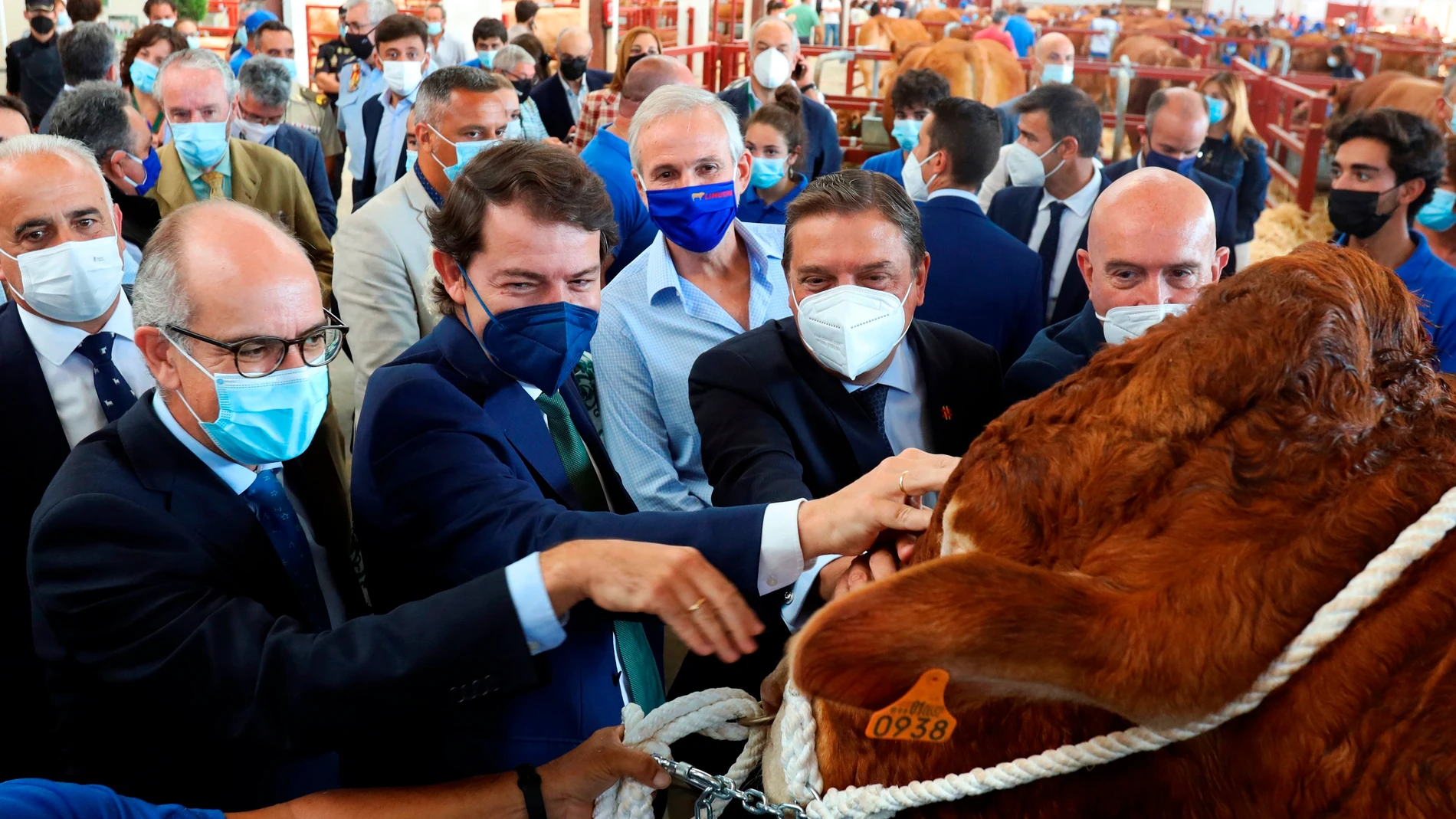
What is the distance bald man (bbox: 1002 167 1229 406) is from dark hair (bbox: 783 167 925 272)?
447 millimetres

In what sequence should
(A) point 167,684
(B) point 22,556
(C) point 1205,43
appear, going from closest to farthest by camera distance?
(A) point 167,684
(B) point 22,556
(C) point 1205,43

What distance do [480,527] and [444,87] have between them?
3396 millimetres

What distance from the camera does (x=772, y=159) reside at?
608cm

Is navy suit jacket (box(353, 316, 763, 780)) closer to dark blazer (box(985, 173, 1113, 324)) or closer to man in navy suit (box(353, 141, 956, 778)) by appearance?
man in navy suit (box(353, 141, 956, 778))

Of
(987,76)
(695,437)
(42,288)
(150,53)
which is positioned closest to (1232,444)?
(695,437)

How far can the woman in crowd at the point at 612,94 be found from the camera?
8.03m

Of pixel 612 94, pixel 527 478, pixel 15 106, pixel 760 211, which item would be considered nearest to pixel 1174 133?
pixel 760 211

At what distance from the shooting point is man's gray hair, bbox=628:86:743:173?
4168 millimetres

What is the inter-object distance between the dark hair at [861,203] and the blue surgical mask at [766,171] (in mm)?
3101

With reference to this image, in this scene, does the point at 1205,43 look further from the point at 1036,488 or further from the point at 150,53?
the point at 1036,488

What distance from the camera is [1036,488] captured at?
1226 mm

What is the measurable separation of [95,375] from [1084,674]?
298 cm

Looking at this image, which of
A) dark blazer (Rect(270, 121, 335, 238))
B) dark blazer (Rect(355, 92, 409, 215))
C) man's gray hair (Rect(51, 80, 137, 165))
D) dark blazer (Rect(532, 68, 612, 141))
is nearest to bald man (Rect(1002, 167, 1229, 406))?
man's gray hair (Rect(51, 80, 137, 165))

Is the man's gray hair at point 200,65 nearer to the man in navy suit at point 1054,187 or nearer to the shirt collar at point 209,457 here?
the man in navy suit at point 1054,187
